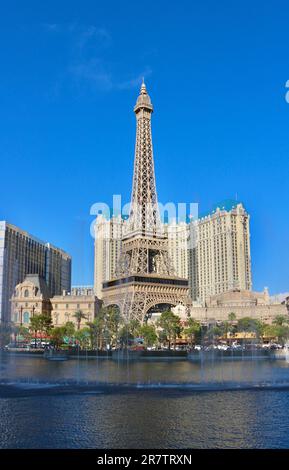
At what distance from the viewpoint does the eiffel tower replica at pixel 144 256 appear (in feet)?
340

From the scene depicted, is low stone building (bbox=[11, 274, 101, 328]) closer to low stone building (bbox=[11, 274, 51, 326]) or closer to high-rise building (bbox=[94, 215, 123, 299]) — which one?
low stone building (bbox=[11, 274, 51, 326])

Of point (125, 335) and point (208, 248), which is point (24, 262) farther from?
point (125, 335)

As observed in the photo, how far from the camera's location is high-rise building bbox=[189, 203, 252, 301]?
171750 millimetres

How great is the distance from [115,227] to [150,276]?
8817 centimetres

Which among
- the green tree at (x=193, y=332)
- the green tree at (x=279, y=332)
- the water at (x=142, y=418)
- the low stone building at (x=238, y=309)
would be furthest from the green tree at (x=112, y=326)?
the water at (x=142, y=418)

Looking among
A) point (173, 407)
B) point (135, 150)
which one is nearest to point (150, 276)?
point (135, 150)

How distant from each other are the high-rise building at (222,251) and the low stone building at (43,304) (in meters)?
52.1

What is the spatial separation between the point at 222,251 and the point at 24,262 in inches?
2498

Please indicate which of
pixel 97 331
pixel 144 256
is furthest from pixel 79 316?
pixel 97 331

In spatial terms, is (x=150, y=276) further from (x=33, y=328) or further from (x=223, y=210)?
(x=223, y=210)

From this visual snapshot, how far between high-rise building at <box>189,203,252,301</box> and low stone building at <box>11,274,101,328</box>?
52.1m

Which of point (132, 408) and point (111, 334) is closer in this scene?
point (132, 408)

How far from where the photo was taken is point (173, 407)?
2642 cm

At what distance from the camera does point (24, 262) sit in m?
155
